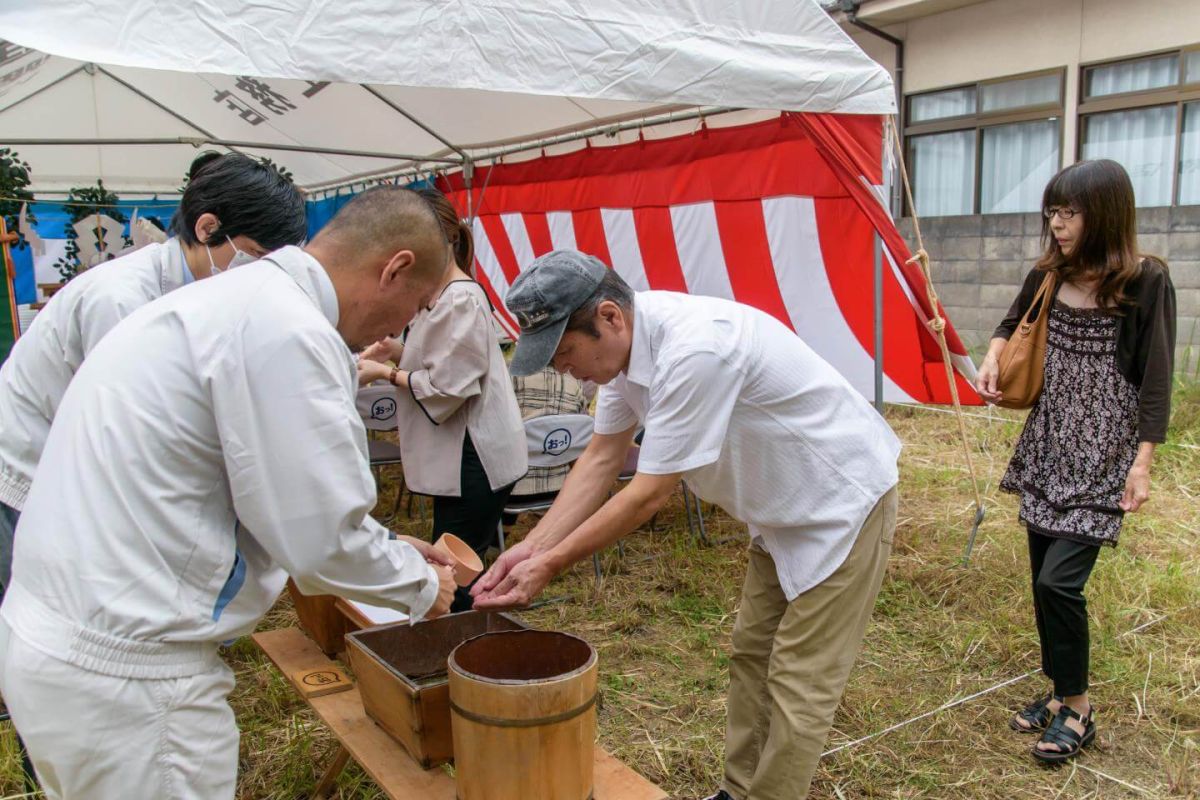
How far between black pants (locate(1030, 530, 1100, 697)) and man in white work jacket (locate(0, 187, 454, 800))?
1956mm

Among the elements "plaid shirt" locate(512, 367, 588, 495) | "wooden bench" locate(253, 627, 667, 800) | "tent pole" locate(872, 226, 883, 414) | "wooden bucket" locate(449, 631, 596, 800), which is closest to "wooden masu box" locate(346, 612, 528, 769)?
"wooden bench" locate(253, 627, 667, 800)

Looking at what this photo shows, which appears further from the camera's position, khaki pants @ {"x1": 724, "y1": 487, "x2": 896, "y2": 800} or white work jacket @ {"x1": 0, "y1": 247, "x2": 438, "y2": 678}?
khaki pants @ {"x1": 724, "y1": 487, "x2": 896, "y2": 800}

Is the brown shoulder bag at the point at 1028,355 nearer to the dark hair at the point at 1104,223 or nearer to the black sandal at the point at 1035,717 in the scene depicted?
the dark hair at the point at 1104,223

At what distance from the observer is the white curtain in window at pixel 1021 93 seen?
6738mm

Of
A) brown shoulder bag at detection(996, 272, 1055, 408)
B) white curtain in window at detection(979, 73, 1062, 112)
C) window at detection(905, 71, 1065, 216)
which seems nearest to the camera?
brown shoulder bag at detection(996, 272, 1055, 408)

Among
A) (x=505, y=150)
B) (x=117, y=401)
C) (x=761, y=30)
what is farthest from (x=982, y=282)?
(x=117, y=401)

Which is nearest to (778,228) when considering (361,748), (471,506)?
(471,506)

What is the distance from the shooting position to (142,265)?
6.55ft

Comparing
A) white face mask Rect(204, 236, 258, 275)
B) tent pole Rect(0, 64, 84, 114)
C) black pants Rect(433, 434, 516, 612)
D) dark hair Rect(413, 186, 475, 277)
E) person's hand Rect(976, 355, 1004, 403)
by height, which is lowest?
black pants Rect(433, 434, 516, 612)

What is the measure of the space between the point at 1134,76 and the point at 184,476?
7.17m

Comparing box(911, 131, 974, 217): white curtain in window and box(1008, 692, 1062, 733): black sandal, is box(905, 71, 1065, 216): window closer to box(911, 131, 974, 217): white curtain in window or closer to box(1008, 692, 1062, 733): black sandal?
box(911, 131, 974, 217): white curtain in window

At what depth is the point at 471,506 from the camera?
9.41 feet

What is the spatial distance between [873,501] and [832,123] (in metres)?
2.13

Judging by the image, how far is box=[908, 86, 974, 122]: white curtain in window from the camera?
24.0 ft
